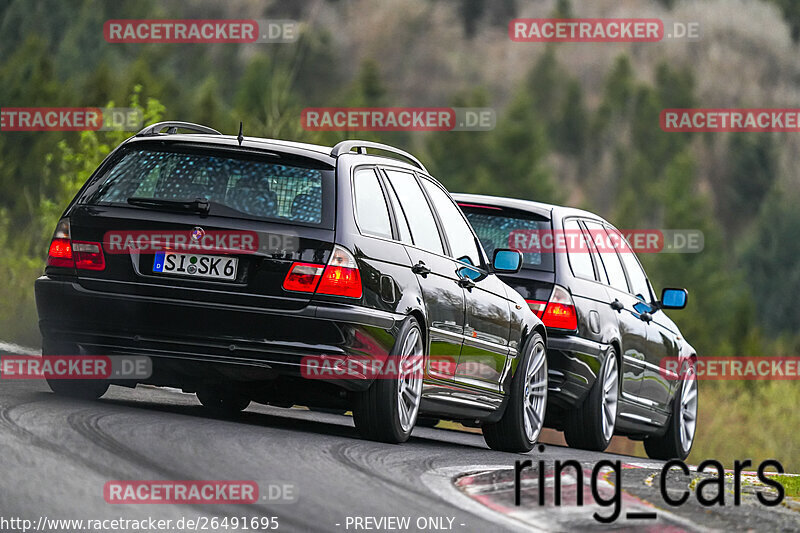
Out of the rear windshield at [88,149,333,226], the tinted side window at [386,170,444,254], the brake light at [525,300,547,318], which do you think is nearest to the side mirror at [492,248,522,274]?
the tinted side window at [386,170,444,254]

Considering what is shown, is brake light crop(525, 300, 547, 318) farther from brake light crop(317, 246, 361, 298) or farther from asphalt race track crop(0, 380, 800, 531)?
brake light crop(317, 246, 361, 298)

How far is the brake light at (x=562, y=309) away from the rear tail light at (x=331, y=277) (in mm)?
3424

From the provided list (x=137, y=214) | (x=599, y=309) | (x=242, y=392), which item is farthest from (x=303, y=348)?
(x=599, y=309)

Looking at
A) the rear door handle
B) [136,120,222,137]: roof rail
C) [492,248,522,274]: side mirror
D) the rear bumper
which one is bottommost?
the rear bumper

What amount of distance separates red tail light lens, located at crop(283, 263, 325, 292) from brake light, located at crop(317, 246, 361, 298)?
0.04m

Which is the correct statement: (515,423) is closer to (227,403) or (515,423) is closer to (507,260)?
(507,260)

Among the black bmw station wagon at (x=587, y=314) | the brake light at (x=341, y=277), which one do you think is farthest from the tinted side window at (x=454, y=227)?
the brake light at (x=341, y=277)

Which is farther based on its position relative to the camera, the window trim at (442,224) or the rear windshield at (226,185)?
the window trim at (442,224)

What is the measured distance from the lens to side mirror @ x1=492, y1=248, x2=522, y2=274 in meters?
10.7

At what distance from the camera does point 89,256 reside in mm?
8859

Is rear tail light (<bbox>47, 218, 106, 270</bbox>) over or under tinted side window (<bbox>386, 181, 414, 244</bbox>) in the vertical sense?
under

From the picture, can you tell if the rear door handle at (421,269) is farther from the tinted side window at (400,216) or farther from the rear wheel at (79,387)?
the rear wheel at (79,387)

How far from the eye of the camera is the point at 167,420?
29.2 feet

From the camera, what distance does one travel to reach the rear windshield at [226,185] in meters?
8.89
